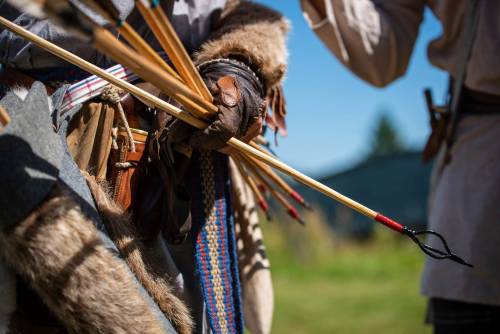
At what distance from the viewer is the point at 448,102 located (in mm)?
2047

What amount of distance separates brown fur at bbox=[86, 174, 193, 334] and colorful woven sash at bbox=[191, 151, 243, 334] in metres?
0.11

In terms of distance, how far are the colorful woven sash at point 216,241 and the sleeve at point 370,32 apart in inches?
27.8

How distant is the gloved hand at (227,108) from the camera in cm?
124

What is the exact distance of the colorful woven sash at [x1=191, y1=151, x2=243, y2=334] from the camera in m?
1.43

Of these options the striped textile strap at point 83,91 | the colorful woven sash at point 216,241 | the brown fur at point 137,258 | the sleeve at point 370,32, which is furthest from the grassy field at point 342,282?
the striped textile strap at point 83,91

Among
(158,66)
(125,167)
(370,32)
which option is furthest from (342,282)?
(158,66)

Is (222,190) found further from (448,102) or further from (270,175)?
(448,102)

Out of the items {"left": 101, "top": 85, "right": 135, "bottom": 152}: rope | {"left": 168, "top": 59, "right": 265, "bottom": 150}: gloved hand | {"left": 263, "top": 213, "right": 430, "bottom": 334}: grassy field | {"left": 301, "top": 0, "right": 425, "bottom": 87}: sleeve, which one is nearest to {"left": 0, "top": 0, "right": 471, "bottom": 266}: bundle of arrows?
{"left": 168, "top": 59, "right": 265, "bottom": 150}: gloved hand

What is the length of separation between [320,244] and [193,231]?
7991 millimetres

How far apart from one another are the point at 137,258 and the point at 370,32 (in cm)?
117

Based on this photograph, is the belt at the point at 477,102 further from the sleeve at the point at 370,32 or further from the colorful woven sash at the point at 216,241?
the colorful woven sash at the point at 216,241

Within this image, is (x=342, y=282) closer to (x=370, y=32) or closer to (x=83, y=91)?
(x=370, y=32)

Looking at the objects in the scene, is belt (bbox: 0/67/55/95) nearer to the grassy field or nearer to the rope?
the rope

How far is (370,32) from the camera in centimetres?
208
